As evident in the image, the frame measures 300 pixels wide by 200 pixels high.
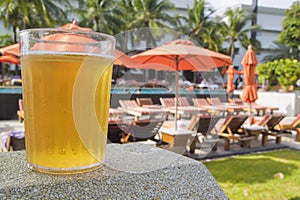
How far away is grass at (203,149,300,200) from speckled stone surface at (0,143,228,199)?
2267 mm

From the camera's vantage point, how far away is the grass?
3.78 m

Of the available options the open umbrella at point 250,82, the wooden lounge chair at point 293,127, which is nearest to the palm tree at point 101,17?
the open umbrella at point 250,82

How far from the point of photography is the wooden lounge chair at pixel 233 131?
6640 millimetres

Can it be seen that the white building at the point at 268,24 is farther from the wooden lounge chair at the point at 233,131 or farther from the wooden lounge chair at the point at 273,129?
the wooden lounge chair at the point at 233,131

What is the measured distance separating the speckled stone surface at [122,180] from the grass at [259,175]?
2.27 metres

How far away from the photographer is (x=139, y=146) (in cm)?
194

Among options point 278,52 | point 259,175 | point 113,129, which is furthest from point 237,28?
point 113,129

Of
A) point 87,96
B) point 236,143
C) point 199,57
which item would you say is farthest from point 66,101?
point 236,143

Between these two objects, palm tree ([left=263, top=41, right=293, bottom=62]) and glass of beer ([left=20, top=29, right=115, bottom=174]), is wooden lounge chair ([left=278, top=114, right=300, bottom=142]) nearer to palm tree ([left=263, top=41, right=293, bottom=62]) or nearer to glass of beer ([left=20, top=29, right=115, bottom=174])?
glass of beer ([left=20, top=29, right=115, bottom=174])

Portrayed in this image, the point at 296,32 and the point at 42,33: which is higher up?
the point at 296,32

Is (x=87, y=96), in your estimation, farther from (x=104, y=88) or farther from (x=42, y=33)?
(x=42, y=33)

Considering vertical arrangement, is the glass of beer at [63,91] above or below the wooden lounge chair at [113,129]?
above

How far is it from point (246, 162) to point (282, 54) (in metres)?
41.4

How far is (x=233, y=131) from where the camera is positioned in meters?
7.05
